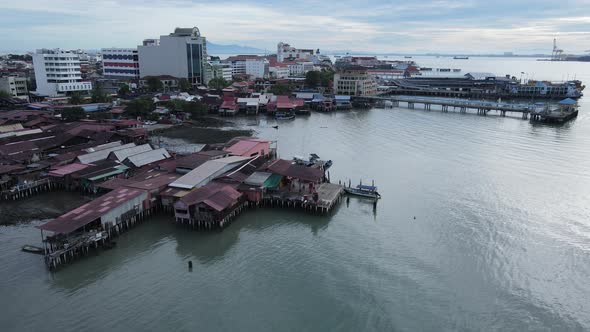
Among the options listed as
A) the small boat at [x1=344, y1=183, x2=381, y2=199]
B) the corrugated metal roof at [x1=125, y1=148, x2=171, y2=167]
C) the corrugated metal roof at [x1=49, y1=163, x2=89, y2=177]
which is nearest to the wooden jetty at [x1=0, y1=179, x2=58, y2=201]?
the corrugated metal roof at [x1=49, y1=163, x2=89, y2=177]

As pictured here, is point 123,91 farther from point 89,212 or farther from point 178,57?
point 89,212

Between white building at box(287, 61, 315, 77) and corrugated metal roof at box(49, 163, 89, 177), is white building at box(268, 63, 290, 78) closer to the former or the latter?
white building at box(287, 61, 315, 77)

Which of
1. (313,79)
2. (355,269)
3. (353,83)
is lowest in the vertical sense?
(355,269)

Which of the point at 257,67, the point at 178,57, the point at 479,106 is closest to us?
the point at 479,106

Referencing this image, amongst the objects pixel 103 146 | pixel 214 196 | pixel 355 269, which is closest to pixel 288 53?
pixel 103 146

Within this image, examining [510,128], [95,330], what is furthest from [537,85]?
[95,330]

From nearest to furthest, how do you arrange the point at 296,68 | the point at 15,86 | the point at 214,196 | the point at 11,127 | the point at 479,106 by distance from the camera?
the point at 214,196, the point at 11,127, the point at 479,106, the point at 15,86, the point at 296,68
